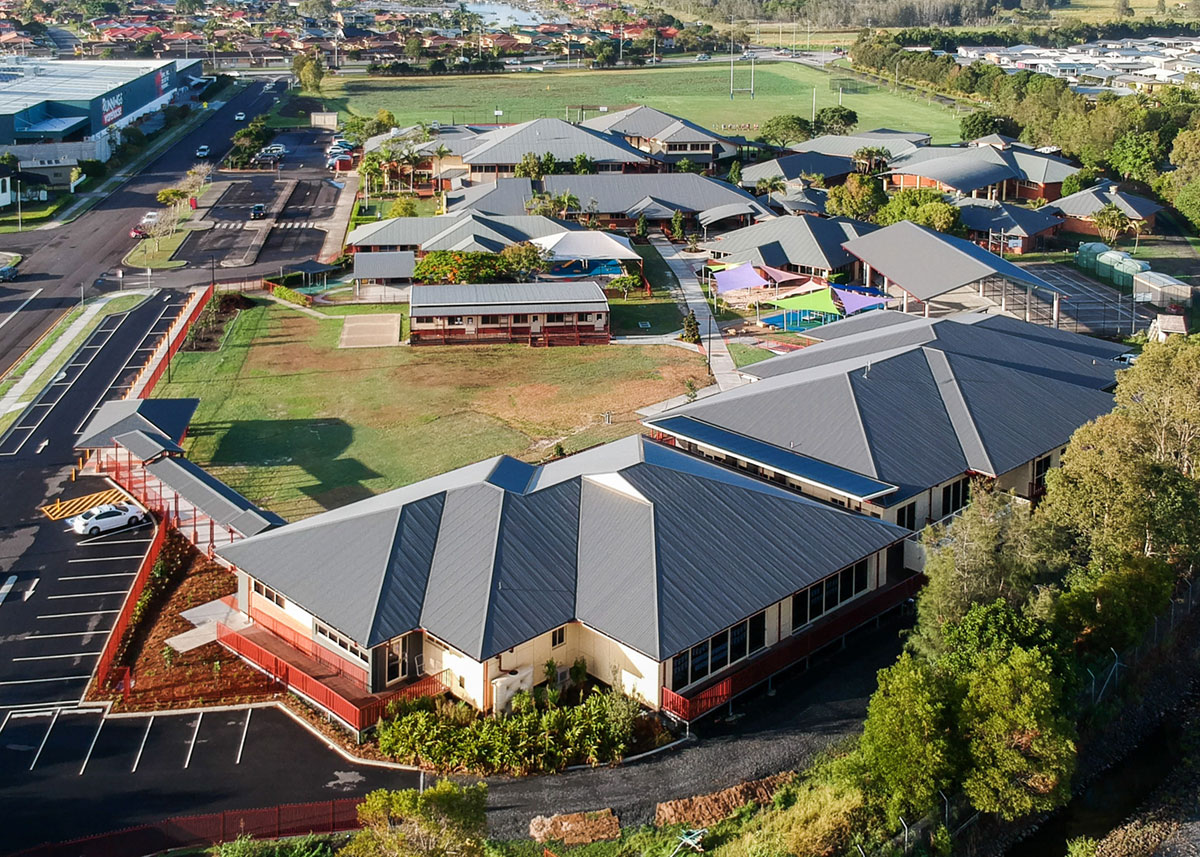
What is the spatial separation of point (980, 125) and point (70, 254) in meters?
94.4

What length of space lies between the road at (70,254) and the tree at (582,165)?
37645 mm

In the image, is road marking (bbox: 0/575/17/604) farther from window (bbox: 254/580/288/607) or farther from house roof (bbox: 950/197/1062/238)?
house roof (bbox: 950/197/1062/238)

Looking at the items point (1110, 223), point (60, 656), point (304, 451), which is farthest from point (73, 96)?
point (60, 656)

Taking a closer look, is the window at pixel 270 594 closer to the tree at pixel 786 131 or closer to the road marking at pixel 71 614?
the road marking at pixel 71 614

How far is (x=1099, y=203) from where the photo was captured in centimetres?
9981

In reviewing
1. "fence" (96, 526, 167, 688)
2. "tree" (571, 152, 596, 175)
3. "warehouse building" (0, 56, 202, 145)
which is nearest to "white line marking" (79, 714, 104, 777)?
"fence" (96, 526, 167, 688)

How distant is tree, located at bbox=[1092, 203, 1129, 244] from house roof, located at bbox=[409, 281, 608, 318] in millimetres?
41162

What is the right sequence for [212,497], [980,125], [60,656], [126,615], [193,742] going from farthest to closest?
[980,125] < [212,497] < [126,615] < [60,656] < [193,742]

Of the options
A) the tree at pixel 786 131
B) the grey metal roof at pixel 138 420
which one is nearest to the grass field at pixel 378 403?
the grey metal roof at pixel 138 420

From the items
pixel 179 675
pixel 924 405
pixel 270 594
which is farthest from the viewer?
pixel 924 405

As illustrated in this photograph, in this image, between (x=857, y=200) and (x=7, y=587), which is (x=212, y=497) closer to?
(x=7, y=587)

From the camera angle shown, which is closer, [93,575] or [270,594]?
[270,594]

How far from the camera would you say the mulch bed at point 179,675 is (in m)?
35.6

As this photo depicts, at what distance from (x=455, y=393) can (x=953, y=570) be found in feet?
109
